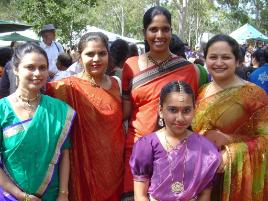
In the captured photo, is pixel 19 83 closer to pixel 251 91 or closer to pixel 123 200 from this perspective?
pixel 123 200

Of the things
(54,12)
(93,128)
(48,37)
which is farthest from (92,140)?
(54,12)

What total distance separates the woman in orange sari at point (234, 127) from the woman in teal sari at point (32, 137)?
0.90 metres

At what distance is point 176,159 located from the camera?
2443mm

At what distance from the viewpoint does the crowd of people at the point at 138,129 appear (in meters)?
2.47

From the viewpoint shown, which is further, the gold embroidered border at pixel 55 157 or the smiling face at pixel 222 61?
the smiling face at pixel 222 61

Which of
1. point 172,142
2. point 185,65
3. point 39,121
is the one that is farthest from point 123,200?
point 185,65

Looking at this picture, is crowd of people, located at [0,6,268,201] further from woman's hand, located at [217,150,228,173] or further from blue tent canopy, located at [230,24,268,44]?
blue tent canopy, located at [230,24,268,44]

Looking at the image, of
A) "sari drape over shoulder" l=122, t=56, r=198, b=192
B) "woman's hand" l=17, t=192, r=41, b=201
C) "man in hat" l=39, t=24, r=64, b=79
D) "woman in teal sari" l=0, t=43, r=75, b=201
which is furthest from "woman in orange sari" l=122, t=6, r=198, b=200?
"man in hat" l=39, t=24, r=64, b=79

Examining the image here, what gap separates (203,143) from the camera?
2498mm

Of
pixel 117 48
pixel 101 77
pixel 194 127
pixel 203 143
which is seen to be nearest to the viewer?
pixel 203 143

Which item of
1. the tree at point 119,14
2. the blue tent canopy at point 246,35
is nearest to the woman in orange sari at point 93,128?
the blue tent canopy at point 246,35

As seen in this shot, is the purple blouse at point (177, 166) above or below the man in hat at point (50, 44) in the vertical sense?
below

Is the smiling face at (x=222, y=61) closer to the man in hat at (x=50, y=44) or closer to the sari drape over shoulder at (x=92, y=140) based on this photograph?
the sari drape over shoulder at (x=92, y=140)

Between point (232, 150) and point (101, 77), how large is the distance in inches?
39.4
